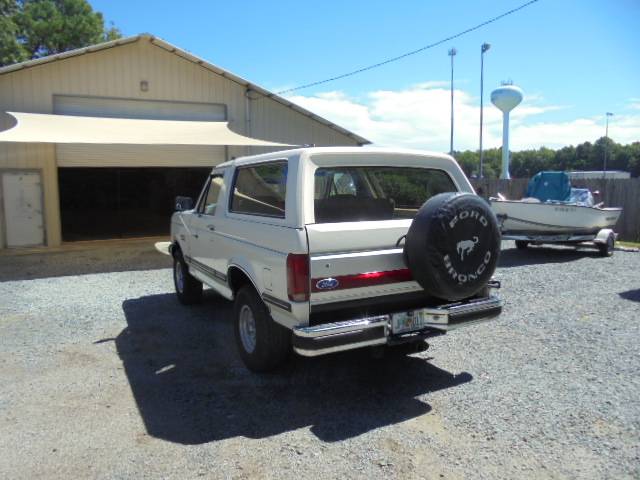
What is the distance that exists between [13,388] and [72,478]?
1716 millimetres

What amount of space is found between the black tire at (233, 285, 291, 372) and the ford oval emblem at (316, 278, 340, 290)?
70 centimetres

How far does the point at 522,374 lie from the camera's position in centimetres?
443

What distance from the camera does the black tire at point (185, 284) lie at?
22.1ft

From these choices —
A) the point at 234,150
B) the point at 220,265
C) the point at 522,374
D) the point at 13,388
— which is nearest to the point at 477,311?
the point at 522,374

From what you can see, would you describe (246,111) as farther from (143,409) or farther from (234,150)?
(143,409)

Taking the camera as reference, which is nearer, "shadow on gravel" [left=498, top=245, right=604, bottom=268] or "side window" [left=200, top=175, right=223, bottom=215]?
"side window" [left=200, top=175, right=223, bottom=215]

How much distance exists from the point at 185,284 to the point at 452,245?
13.6ft

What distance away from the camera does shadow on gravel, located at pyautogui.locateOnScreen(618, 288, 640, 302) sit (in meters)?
7.02

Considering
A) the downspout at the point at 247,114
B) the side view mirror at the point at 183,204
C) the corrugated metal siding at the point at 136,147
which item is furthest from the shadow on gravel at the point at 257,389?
the downspout at the point at 247,114

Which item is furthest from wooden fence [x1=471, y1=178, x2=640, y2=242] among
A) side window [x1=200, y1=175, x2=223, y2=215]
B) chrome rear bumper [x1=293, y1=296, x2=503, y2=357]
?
chrome rear bumper [x1=293, y1=296, x2=503, y2=357]

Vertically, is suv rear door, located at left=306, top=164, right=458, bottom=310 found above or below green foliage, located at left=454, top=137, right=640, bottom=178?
below

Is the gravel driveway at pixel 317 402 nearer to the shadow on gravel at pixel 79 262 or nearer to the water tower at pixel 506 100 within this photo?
the shadow on gravel at pixel 79 262

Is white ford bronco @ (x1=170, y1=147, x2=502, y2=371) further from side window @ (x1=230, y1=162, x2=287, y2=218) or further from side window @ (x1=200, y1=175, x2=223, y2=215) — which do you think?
side window @ (x1=200, y1=175, x2=223, y2=215)

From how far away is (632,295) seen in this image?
7.24 meters
